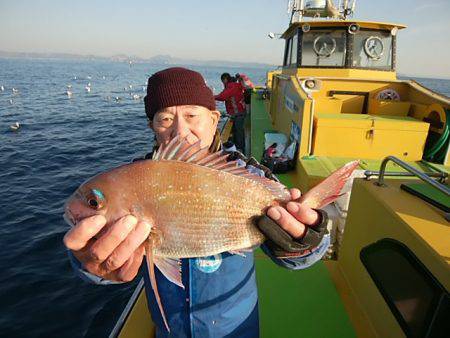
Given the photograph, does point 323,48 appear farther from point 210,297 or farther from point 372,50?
point 210,297

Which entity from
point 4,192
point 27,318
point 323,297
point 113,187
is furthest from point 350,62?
point 4,192

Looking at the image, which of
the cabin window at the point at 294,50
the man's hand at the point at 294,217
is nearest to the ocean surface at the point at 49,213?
the man's hand at the point at 294,217

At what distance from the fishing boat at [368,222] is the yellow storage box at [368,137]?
0.07ft

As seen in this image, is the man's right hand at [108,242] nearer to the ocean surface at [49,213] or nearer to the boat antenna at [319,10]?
the ocean surface at [49,213]

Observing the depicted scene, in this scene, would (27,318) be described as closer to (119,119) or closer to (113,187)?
(113,187)

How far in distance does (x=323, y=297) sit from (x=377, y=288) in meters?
0.76

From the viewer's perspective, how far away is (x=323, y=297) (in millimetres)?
3643

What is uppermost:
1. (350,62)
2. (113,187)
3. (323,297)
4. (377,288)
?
(350,62)

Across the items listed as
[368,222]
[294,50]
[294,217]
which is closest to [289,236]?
[294,217]

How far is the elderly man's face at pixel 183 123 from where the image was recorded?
2301 mm

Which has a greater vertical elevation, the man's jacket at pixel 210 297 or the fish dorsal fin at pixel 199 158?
the fish dorsal fin at pixel 199 158

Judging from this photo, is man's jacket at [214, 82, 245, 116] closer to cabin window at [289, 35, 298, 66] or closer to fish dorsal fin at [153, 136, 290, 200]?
cabin window at [289, 35, 298, 66]

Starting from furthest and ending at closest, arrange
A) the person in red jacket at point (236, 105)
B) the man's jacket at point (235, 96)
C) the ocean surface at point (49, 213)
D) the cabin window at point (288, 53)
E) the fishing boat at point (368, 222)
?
the man's jacket at point (235, 96), the person in red jacket at point (236, 105), the cabin window at point (288, 53), the ocean surface at point (49, 213), the fishing boat at point (368, 222)

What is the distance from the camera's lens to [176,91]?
93.7 inches
